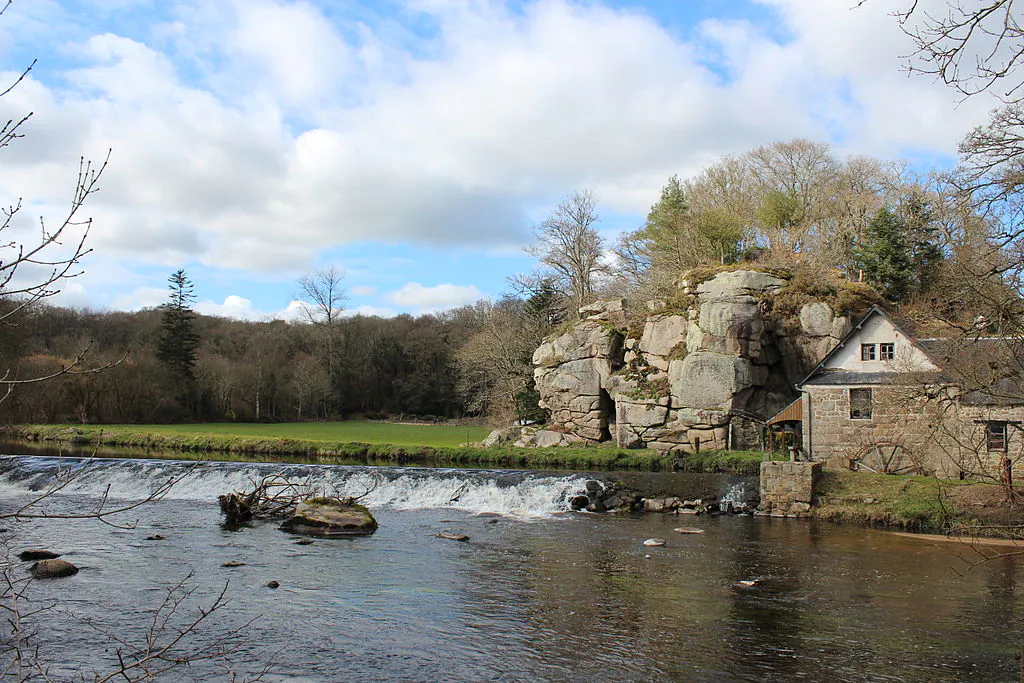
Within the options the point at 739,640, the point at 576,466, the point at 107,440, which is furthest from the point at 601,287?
the point at 739,640

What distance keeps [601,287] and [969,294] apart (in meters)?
47.6

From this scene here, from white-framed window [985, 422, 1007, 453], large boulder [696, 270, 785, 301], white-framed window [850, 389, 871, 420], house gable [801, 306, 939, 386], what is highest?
large boulder [696, 270, 785, 301]

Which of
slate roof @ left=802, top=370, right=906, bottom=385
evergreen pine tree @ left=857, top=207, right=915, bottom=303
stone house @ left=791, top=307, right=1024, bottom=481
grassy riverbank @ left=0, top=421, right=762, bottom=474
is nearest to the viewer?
stone house @ left=791, top=307, right=1024, bottom=481

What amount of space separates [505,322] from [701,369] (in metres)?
18.4

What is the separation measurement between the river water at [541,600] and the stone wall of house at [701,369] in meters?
14.5

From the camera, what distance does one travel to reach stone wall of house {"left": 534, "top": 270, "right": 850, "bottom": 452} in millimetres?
36688

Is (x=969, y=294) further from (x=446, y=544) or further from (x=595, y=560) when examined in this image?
(x=446, y=544)

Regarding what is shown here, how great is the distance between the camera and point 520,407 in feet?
151

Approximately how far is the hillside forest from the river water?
183 inches

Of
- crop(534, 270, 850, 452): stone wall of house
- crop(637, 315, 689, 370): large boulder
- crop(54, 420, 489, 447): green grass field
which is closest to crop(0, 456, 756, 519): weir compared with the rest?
crop(534, 270, 850, 452): stone wall of house

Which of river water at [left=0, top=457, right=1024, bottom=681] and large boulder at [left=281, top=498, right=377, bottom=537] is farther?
large boulder at [left=281, top=498, right=377, bottom=537]

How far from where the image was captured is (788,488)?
23.4 m

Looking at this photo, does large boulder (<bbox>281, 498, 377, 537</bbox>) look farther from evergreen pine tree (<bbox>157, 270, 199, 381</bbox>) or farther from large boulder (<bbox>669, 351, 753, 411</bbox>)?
evergreen pine tree (<bbox>157, 270, 199, 381</bbox>)

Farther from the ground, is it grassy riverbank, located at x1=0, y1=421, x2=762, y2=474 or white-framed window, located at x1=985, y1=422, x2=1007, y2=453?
white-framed window, located at x1=985, y1=422, x2=1007, y2=453
